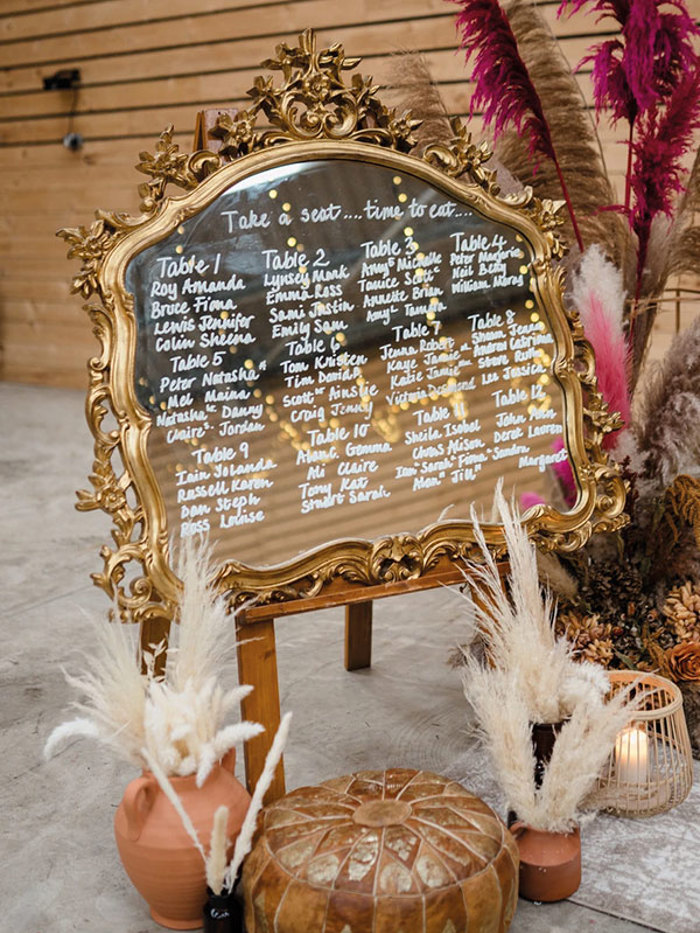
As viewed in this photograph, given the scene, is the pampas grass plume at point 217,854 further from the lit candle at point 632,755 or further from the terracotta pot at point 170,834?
the lit candle at point 632,755

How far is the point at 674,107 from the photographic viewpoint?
2.02 metres

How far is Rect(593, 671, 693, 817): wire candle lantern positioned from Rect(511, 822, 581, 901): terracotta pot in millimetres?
196

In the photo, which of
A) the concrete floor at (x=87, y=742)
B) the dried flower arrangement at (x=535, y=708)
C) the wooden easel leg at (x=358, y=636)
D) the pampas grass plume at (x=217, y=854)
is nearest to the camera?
the pampas grass plume at (x=217, y=854)

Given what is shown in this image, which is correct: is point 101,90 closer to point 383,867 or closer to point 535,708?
point 535,708

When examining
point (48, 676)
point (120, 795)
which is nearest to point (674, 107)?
point (120, 795)

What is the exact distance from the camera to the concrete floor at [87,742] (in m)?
1.61

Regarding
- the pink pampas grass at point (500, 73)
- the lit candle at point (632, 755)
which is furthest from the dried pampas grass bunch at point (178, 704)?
the pink pampas grass at point (500, 73)

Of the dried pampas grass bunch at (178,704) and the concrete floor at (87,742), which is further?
the concrete floor at (87,742)

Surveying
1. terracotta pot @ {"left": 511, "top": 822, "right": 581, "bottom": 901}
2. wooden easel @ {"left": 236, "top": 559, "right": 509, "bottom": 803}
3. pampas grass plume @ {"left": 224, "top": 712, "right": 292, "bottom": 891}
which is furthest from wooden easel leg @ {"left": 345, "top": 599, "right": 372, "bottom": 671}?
pampas grass plume @ {"left": 224, "top": 712, "right": 292, "bottom": 891}

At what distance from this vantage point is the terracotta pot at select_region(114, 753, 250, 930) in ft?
4.67

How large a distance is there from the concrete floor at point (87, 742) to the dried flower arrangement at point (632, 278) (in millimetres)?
Result: 428

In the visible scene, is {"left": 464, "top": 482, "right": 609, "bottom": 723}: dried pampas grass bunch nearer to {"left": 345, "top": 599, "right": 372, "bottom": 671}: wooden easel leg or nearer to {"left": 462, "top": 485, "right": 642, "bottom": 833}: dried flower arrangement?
{"left": 462, "top": 485, "right": 642, "bottom": 833}: dried flower arrangement

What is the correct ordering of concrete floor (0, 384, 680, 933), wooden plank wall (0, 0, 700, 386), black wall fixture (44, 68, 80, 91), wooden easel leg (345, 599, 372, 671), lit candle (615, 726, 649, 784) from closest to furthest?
concrete floor (0, 384, 680, 933) < lit candle (615, 726, 649, 784) < wooden easel leg (345, 599, 372, 671) < wooden plank wall (0, 0, 700, 386) < black wall fixture (44, 68, 80, 91)

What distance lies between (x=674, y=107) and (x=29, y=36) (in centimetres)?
517
